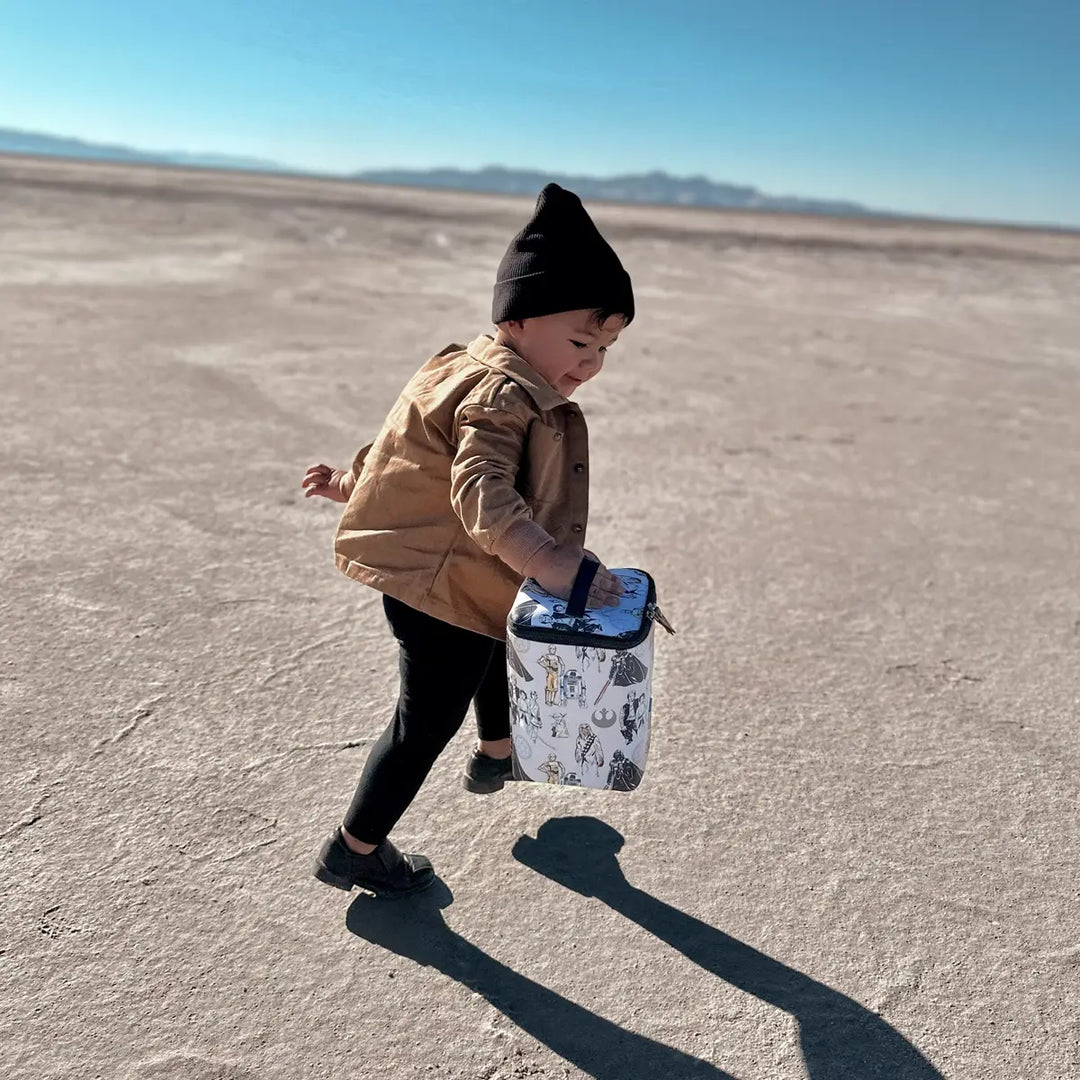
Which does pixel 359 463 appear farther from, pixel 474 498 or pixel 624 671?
pixel 624 671

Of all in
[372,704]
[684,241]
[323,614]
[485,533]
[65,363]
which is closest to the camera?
[485,533]

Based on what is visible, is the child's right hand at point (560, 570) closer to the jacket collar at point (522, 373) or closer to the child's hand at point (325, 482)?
the jacket collar at point (522, 373)

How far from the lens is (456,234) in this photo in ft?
63.6

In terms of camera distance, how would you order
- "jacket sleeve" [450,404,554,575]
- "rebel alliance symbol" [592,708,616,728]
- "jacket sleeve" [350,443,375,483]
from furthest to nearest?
"jacket sleeve" [350,443,375,483] < "rebel alliance symbol" [592,708,616,728] < "jacket sleeve" [450,404,554,575]

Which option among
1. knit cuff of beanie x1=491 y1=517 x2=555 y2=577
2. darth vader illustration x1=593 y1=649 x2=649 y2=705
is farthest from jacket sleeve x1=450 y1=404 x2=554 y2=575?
darth vader illustration x1=593 y1=649 x2=649 y2=705

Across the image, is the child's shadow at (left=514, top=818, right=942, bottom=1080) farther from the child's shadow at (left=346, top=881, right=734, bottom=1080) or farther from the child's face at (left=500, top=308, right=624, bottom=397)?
the child's face at (left=500, top=308, right=624, bottom=397)

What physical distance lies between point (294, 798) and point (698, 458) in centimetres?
348

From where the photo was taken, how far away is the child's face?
196 cm

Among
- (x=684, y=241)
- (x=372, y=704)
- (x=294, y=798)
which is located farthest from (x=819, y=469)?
(x=684, y=241)

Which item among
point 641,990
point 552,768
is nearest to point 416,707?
point 552,768

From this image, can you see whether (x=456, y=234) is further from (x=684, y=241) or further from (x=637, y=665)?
(x=637, y=665)

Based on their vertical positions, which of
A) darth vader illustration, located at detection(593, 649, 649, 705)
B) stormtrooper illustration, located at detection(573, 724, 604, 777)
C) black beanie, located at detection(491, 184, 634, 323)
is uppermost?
black beanie, located at detection(491, 184, 634, 323)

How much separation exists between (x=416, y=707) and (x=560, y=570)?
46 cm

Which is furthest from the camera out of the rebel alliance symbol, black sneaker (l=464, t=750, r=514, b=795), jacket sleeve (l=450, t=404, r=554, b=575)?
black sneaker (l=464, t=750, r=514, b=795)
